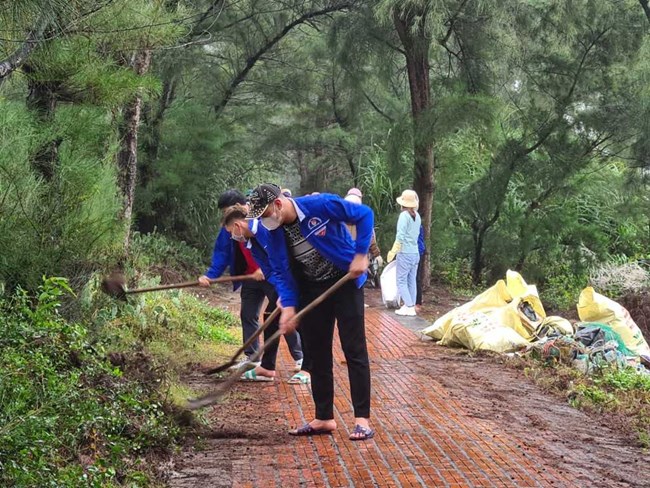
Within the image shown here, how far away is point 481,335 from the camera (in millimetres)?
10258

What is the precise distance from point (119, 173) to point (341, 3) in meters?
7.81

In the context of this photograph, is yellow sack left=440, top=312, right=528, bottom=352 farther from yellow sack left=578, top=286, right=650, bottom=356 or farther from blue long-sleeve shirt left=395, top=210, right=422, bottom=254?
blue long-sleeve shirt left=395, top=210, right=422, bottom=254

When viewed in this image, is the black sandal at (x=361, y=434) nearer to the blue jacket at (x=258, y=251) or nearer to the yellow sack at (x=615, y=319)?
the blue jacket at (x=258, y=251)

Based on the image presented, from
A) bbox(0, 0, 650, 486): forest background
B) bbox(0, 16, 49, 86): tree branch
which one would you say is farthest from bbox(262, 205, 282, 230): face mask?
bbox(0, 0, 650, 486): forest background

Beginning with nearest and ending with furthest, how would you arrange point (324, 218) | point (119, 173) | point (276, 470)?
point (276, 470) < point (324, 218) < point (119, 173)

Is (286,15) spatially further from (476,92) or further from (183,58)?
(476,92)

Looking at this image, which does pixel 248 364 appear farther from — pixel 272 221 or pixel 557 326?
pixel 557 326

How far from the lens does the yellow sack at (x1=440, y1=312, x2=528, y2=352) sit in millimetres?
10070

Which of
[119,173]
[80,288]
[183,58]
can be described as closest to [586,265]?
[183,58]

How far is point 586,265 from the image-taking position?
1714cm

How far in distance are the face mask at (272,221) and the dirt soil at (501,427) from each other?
138cm

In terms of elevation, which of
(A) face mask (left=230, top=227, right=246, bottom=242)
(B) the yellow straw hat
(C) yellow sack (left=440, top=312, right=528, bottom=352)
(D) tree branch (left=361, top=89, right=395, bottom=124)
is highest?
(D) tree branch (left=361, top=89, right=395, bottom=124)

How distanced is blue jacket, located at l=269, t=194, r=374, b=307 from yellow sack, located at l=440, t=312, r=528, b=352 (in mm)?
4497

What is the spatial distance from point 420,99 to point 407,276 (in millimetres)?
4182
